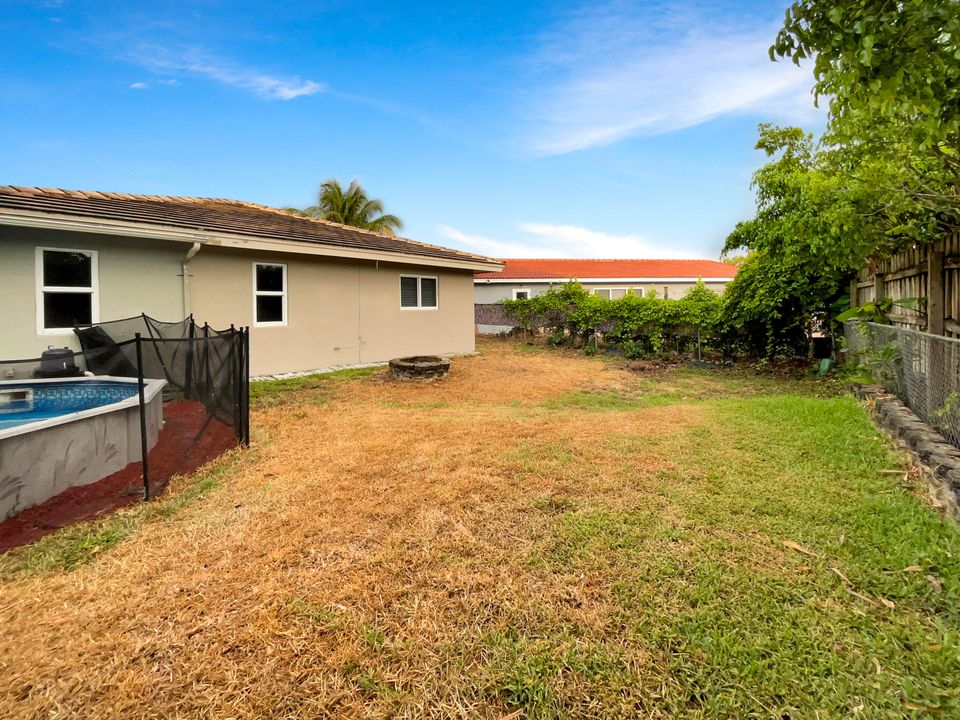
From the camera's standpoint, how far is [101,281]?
8180 millimetres

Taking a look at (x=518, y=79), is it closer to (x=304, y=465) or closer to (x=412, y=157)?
(x=412, y=157)

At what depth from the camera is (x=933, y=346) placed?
4039mm

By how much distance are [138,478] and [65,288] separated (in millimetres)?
5514

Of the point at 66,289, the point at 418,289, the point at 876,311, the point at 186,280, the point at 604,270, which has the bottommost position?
the point at 876,311

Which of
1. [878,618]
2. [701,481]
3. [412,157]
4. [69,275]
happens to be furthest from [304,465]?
[412,157]

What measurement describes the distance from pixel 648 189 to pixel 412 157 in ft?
27.1

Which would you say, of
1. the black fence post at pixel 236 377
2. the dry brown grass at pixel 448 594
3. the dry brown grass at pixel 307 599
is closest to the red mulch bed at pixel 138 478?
the black fence post at pixel 236 377

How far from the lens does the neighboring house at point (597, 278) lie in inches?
1038

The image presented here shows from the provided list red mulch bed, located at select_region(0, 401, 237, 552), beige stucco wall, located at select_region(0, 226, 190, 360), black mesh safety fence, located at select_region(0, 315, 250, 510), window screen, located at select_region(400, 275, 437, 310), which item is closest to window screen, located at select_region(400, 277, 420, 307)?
window screen, located at select_region(400, 275, 437, 310)

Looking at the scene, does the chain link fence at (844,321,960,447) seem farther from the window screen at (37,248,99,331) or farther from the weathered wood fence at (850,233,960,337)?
the window screen at (37,248,99,331)

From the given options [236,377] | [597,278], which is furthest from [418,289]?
[597,278]

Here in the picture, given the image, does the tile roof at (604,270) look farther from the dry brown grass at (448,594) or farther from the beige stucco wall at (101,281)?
the dry brown grass at (448,594)

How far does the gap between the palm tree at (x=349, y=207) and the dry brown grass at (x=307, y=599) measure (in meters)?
29.7

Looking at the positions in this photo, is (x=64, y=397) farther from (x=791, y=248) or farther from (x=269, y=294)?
(x=791, y=248)
